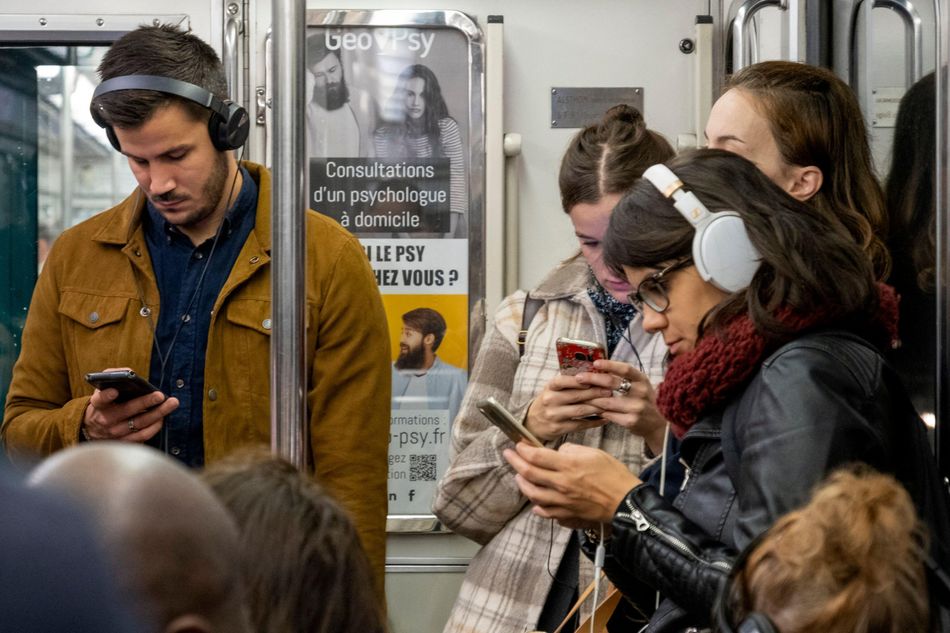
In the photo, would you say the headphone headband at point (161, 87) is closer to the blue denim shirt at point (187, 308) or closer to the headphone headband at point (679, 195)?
the blue denim shirt at point (187, 308)

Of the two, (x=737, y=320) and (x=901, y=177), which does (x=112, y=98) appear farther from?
(x=901, y=177)

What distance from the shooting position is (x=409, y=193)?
13.1 ft

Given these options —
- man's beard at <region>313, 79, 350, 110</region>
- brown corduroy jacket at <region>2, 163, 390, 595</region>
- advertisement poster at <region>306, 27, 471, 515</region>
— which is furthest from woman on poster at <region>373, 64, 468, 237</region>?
brown corduroy jacket at <region>2, 163, 390, 595</region>

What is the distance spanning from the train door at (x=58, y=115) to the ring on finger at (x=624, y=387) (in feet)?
6.96

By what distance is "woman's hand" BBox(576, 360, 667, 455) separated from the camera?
2447 mm

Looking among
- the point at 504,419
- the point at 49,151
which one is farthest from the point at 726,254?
the point at 49,151

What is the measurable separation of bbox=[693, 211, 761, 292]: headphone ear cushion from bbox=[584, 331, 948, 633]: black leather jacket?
→ 135mm

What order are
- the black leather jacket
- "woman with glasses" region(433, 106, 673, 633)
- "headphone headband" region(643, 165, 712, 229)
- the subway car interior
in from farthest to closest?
the subway car interior
"woman with glasses" region(433, 106, 673, 633)
"headphone headband" region(643, 165, 712, 229)
the black leather jacket

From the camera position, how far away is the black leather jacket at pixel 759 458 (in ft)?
5.03

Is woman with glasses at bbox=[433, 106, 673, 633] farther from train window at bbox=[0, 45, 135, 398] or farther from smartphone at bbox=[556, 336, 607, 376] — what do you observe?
train window at bbox=[0, 45, 135, 398]

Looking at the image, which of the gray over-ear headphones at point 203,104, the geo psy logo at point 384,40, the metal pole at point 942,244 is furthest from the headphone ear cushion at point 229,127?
the geo psy logo at point 384,40

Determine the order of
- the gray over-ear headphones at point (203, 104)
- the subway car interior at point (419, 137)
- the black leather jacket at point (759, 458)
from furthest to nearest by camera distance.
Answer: the subway car interior at point (419, 137) < the gray over-ear headphones at point (203, 104) < the black leather jacket at point (759, 458)

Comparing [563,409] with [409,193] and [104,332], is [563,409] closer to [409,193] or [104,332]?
[104,332]

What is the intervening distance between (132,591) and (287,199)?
1.39 m
